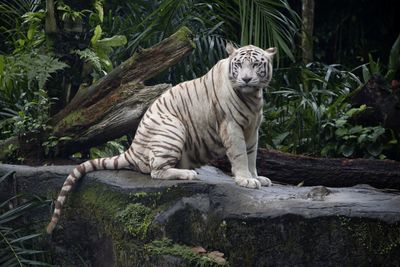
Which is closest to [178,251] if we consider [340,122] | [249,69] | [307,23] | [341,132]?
[249,69]

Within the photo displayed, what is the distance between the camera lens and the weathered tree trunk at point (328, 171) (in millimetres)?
6355

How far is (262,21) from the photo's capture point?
8.44 metres

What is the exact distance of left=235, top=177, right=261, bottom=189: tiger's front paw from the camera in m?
5.24

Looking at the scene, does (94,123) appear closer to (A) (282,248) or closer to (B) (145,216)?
(B) (145,216)

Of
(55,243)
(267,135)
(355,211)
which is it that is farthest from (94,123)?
(355,211)

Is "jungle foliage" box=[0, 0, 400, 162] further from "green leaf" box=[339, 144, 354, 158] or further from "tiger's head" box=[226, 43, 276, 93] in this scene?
"tiger's head" box=[226, 43, 276, 93]

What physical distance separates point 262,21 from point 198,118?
121 inches

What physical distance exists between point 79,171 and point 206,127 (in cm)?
113

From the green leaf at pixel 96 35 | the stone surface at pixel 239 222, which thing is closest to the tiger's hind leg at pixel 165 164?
the stone surface at pixel 239 222

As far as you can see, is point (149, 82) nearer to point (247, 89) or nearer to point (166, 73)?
point (166, 73)

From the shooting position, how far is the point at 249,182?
5254mm

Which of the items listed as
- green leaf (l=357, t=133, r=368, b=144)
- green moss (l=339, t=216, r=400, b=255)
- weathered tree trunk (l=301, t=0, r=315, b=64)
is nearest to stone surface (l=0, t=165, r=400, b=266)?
green moss (l=339, t=216, r=400, b=255)

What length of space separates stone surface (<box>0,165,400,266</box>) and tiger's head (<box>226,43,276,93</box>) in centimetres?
78

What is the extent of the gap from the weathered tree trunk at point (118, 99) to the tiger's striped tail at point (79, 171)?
70 centimetres
